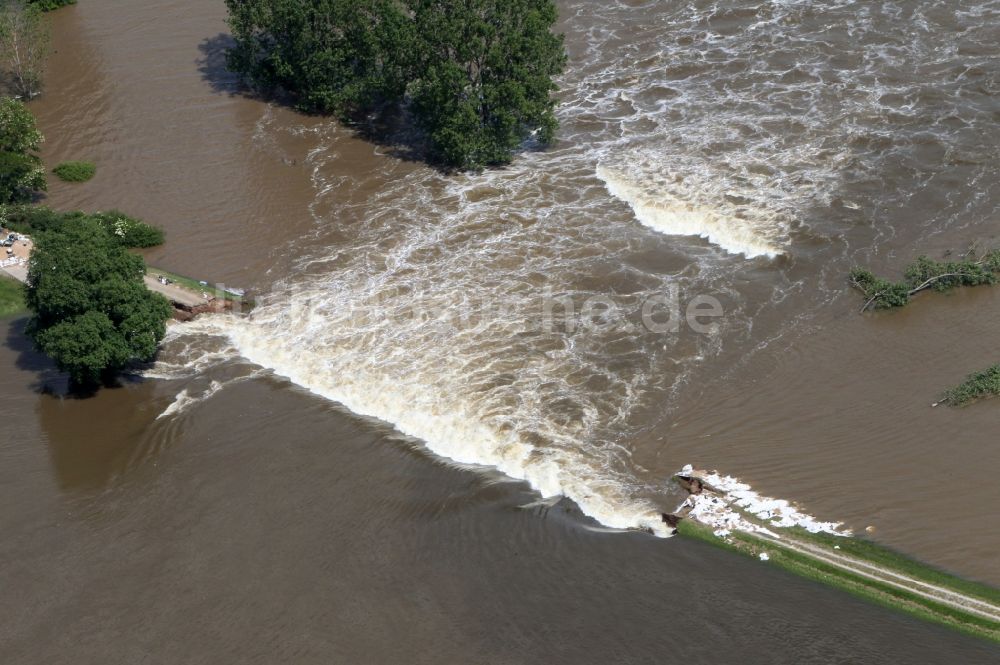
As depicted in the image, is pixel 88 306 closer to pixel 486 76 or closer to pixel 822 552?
pixel 486 76

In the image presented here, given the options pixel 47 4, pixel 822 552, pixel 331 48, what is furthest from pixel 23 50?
pixel 822 552

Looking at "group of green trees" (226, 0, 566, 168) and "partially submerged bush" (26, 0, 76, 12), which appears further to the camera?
"partially submerged bush" (26, 0, 76, 12)

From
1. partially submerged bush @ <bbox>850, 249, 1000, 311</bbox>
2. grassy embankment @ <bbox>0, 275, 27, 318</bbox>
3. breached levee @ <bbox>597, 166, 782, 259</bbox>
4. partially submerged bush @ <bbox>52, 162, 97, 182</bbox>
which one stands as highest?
partially submerged bush @ <bbox>52, 162, 97, 182</bbox>

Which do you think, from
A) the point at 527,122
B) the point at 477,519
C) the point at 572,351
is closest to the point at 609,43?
the point at 527,122

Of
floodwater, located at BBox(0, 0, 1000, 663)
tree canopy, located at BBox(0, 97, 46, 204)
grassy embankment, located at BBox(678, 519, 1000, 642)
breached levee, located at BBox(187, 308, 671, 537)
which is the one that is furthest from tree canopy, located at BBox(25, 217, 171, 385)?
grassy embankment, located at BBox(678, 519, 1000, 642)

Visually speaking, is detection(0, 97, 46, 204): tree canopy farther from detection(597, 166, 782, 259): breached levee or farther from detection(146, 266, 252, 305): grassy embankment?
detection(597, 166, 782, 259): breached levee

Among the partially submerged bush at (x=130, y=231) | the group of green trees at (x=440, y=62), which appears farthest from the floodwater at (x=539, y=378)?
the group of green trees at (x=440, y=62)

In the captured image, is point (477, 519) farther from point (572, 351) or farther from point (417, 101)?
point (417, 101)
